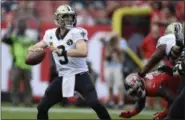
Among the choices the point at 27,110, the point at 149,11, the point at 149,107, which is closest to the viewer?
the point at 27,110

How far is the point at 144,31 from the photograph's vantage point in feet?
47.2

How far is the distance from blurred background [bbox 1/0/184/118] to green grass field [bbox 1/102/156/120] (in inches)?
26.3

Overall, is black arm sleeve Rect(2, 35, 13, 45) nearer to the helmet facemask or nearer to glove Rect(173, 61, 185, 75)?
the helmet facemask

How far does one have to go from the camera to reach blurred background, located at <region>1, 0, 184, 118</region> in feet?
43.6

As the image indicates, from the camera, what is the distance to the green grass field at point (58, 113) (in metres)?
10.9

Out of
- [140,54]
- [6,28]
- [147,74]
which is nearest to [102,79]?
[140,54]

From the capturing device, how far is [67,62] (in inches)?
318

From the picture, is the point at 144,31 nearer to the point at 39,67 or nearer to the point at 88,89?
the point at 39,67

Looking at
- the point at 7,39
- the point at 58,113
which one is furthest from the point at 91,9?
the point at 58,113

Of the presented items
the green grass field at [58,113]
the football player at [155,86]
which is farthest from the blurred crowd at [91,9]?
the football player at [155,86]

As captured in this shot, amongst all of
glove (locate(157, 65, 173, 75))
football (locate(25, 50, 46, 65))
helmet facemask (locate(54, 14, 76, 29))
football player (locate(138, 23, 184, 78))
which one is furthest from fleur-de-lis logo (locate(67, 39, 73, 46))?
glove (locate(157, 65, 173, 75))

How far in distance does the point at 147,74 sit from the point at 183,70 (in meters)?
0.55

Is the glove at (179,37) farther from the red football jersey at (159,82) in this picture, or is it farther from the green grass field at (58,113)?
the green grass field at (58,113)

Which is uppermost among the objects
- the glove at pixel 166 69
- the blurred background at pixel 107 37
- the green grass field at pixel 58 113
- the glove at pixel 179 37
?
the glove at pixel 179 37
